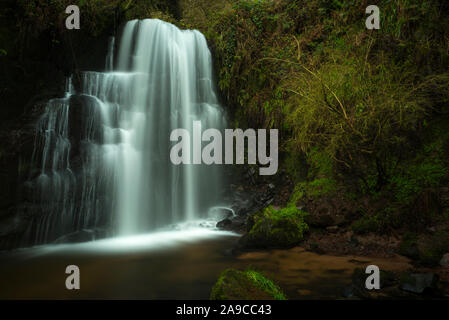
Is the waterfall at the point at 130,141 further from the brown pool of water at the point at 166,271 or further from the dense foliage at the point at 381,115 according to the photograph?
the dense foliage at the point at 381,115

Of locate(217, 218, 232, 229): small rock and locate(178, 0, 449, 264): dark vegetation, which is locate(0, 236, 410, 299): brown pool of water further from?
locate(217, 218, 232, 229): small rock

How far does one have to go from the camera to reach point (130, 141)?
7.30m

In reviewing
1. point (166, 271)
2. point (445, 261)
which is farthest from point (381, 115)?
point (166, 271)

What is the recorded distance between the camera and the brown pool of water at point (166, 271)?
3.51 meters

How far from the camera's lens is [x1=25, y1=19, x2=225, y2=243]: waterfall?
618 centimetres

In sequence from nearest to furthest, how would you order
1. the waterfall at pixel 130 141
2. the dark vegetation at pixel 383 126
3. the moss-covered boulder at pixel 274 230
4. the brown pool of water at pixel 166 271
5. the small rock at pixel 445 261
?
the brown pool of water at pixel 166 271, the small rock at pixel 445 261, the dark vegetation at pixel 383 126, the moss-covered boulder at pixel 274 230, the waterfall at pixel 130 141

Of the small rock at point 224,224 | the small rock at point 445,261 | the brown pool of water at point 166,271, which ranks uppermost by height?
the small rock at point 224,224

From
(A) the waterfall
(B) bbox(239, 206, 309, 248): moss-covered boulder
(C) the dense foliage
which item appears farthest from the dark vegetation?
(A) the waterfall

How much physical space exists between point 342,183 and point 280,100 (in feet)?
10.3

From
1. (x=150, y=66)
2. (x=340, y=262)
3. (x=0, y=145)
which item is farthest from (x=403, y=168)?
(x=0, y=145)

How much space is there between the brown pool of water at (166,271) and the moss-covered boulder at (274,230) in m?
0.23

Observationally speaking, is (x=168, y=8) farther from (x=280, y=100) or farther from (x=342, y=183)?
(x=342, y=183)

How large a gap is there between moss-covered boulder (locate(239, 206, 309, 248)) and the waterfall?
2.85m

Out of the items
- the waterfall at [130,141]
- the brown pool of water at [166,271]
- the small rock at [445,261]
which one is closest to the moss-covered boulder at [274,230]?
the brown pool of water at [166,271]
